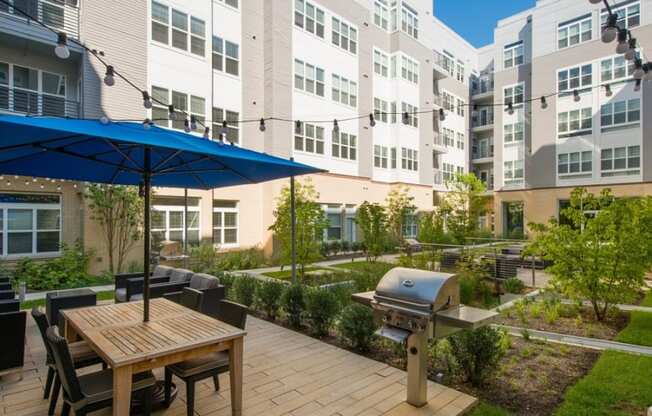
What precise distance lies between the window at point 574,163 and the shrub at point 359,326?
78.9ft

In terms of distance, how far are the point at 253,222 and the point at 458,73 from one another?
23.6 metres

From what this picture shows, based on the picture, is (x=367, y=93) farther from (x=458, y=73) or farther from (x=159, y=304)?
(x=159, y=304)

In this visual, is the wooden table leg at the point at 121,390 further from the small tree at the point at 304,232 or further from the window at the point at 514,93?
the window at the point at 514,93

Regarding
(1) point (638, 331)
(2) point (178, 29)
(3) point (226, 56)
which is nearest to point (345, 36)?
(3) point (226, 56)

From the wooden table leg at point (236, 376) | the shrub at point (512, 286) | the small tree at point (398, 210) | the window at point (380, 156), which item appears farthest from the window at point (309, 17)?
the wooden table leg at point (236, 376)

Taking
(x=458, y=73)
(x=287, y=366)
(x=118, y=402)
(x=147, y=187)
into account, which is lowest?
(x=287, y=366)

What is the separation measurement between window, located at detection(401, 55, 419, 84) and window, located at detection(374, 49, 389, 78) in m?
1.11

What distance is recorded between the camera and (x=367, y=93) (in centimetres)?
2055

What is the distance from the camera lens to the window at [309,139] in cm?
1703

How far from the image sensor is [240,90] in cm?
1529

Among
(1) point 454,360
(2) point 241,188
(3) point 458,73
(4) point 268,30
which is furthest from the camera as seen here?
(3) point 458,73

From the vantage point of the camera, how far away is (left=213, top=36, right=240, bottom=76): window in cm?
1460

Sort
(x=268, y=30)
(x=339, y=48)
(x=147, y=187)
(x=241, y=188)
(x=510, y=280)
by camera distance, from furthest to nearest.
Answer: (x=339, y=48), (x=268, y=30), (x=241, y=188), (x=510, y=280), (x=147, y=187)

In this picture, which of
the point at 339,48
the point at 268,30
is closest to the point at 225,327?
the point at 268,30
